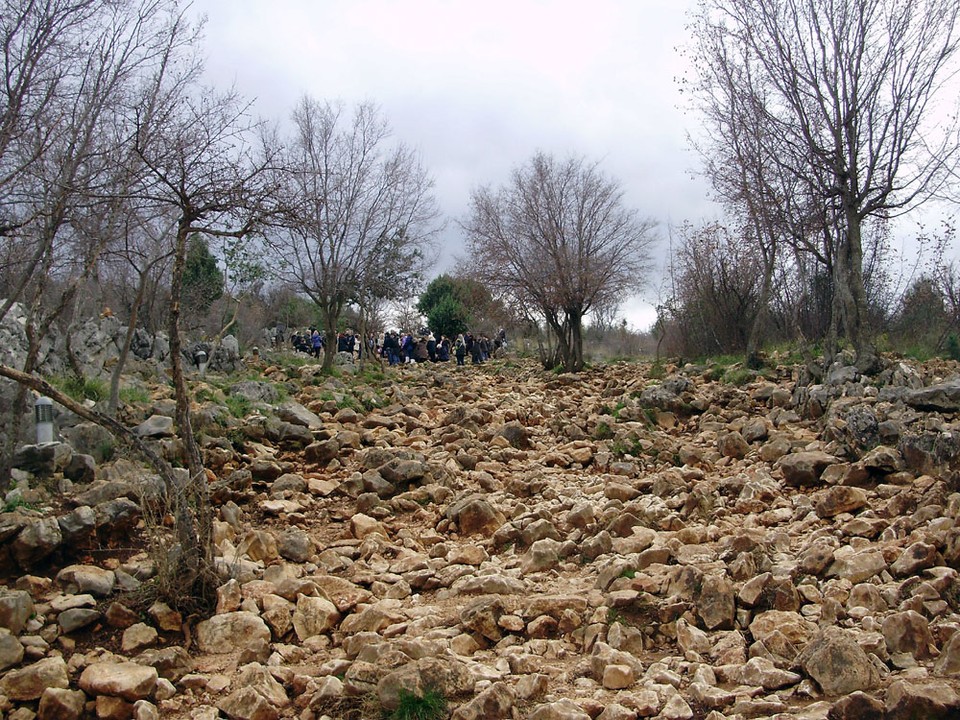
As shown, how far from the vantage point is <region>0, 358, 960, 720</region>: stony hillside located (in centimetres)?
383

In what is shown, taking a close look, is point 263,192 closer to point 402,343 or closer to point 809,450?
point 809,450

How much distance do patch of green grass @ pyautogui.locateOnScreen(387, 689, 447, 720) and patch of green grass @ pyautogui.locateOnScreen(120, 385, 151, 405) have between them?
24.2 feet

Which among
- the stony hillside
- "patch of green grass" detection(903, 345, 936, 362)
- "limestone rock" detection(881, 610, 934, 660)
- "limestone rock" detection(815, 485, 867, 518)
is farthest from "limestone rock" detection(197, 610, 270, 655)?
"patch of green grass" detection(903, 345, 936, 362)

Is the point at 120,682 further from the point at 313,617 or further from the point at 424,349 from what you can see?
the point at 424,349

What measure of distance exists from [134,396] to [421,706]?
25.8 ft

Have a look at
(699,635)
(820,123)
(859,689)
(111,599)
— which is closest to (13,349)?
(111,599)

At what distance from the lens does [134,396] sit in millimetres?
10266

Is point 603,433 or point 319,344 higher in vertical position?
point 319,344

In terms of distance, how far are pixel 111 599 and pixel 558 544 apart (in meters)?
3.07

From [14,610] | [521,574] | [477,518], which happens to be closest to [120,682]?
[14,610]

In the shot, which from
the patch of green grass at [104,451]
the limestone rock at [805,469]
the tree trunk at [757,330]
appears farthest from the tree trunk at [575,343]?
the patch of green grass at [104,451]

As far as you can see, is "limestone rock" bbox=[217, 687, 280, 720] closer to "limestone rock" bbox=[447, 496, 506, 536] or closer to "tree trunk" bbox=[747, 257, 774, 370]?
"limestone rock" bbox=[447, 496, 506, 536]

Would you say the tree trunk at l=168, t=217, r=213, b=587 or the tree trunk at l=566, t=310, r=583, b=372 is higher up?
the tree trunk at l=566, t=310, r=583, b=372

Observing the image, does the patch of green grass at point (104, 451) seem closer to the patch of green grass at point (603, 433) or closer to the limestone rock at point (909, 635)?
the patch of green grass at point (603, 433)
